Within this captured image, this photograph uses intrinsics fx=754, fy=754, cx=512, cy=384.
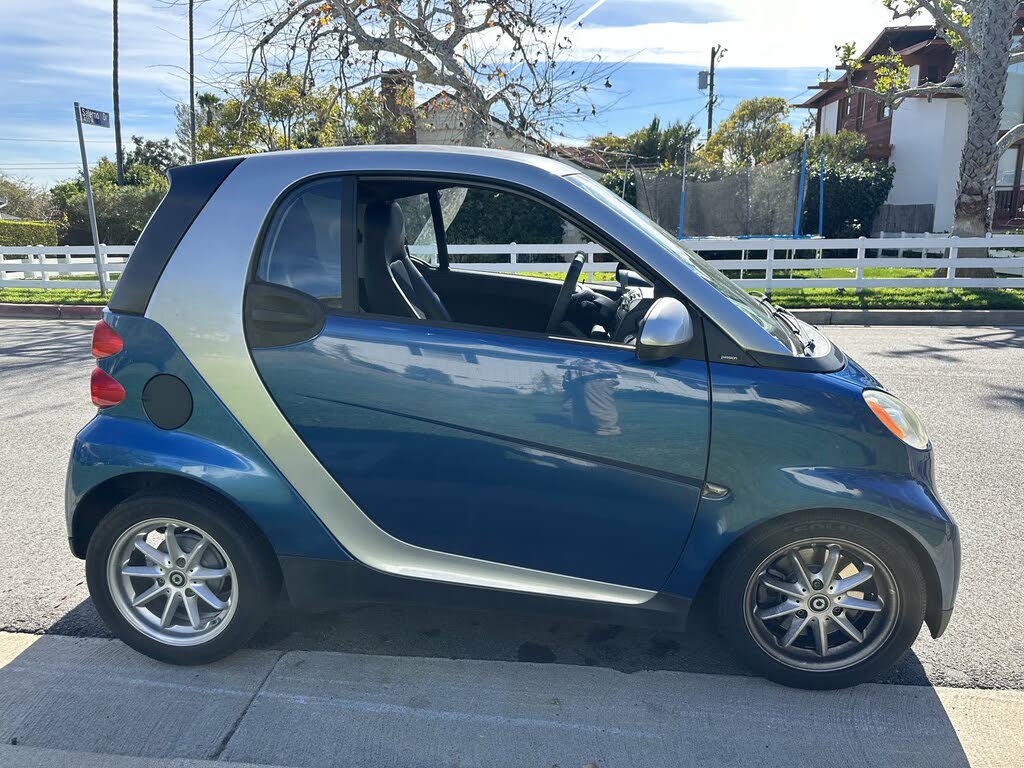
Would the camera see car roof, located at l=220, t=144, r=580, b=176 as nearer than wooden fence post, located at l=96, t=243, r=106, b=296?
Yes

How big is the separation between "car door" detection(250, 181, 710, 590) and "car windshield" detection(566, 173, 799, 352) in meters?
0.33

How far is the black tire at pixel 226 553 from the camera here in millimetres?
2699

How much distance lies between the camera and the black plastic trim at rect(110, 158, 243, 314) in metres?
2.72

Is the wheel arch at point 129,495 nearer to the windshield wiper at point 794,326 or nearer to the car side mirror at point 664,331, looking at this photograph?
the car side mirror at point 664,331

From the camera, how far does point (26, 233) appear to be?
2898 centimetres

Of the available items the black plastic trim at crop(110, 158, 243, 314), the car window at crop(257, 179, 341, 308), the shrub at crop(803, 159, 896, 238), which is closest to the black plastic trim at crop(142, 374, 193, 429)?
the black plastic trim at crop(110, 158, 243, 314)

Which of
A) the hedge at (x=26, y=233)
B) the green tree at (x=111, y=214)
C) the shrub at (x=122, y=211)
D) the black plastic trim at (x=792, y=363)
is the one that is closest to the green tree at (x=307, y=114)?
the black plastic trim at (x=792, y=363)

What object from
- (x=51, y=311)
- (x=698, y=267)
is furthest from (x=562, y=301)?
(x=51, y=311)

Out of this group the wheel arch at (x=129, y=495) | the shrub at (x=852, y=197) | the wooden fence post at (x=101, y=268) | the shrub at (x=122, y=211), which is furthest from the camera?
the shrub at (x=122, y=211)

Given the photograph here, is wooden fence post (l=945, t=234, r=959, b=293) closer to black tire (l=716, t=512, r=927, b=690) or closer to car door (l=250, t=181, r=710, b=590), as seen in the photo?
black tire (l=716, t=512, r=927, b=690)

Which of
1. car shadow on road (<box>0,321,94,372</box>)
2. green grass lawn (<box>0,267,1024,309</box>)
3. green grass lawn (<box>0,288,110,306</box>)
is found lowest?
car shadow on road (<box>0,321,94,372</box>)

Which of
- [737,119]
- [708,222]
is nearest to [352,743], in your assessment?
[708,222]

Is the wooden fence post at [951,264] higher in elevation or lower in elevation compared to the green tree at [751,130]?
lower

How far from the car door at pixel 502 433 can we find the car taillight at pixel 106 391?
0.56m
